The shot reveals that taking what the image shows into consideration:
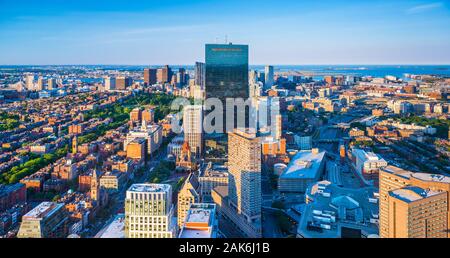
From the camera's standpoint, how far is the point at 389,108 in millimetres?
14016

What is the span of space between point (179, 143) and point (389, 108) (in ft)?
27.6

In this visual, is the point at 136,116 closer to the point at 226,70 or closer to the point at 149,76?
the point at 226,70

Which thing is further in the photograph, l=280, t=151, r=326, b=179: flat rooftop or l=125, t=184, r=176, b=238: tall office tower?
l=280, t=151, r=326, b=179: flat rooftop

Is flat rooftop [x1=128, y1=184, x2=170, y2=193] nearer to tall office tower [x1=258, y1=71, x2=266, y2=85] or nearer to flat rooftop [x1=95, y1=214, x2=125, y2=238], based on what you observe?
flat rooftop [x1=95, y1=214, x2=125, y2=238]

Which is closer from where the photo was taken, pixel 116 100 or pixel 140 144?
pixel 140 144

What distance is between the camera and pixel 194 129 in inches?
357

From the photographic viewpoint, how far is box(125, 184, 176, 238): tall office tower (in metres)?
3.50

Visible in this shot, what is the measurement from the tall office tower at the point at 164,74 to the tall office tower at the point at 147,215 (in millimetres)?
16588

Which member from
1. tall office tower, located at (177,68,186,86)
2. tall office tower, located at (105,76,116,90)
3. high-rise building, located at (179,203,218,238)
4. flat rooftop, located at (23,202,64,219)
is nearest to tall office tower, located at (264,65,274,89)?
tall office tower, located at (177,68,186,86)

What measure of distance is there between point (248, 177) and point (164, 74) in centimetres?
1558

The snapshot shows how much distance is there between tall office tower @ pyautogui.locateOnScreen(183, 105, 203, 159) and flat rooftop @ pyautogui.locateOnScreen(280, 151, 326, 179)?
218 centimetres

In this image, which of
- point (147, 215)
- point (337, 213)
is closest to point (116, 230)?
point (147, 215)
